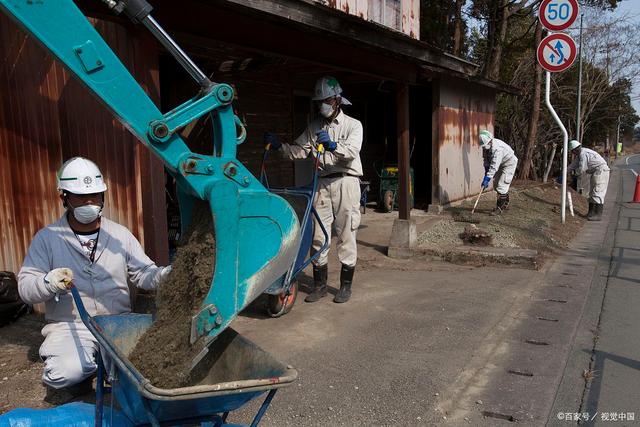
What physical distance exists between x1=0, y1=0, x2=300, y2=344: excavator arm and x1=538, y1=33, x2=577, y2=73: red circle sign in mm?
7597

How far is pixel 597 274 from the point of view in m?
6.44

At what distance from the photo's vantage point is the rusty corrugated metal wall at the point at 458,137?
11.1 m

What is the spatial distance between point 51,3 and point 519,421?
327 centimetres

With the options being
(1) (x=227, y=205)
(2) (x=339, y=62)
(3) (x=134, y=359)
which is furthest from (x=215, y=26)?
(3) (x=134, y=359)

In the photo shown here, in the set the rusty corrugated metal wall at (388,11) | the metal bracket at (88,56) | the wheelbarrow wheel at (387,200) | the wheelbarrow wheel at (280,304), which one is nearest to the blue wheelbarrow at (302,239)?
the wheelbarrow wheel at (280,304)

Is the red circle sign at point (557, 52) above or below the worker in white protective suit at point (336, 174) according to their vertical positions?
above

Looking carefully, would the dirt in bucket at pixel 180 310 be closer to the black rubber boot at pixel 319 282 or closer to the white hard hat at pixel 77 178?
the white hard hat at pixel 77 178

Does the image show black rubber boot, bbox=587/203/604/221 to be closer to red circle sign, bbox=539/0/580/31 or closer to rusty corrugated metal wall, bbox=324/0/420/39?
red circle sign, bbox=539/0/580/31

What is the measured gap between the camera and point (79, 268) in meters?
3.16

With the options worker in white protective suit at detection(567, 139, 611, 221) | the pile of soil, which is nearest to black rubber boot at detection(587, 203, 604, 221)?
worker in white protective suit at detection(567, 139, 611, 221)

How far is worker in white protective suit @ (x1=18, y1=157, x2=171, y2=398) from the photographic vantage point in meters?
2.94

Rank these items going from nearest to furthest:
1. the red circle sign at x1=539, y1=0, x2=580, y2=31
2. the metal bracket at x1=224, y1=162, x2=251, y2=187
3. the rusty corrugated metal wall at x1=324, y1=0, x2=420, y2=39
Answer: the metal bracket at x1=224, y1=162, x2=251, y2=187 → the red circle sign at x1=539, y1=0, x2=580, y2=31 → the rusty corrugated metal wall at x1=324, y1=0, x2=420, y2=39

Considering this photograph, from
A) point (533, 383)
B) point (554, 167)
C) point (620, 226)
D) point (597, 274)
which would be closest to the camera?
point (533, 383)

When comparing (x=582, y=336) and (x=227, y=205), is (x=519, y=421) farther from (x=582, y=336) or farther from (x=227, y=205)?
(x=227, y=205)
